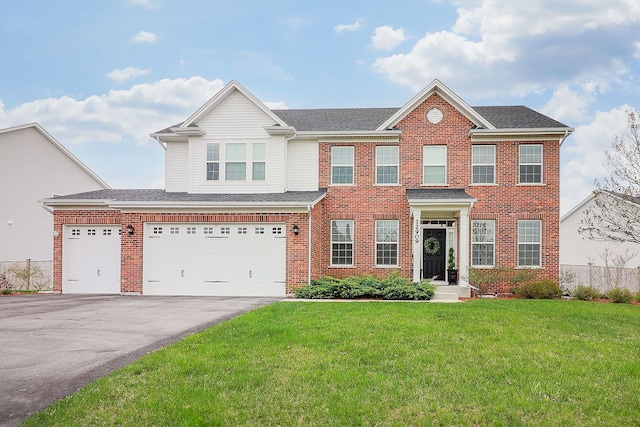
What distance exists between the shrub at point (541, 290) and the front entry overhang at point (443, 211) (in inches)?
80.5

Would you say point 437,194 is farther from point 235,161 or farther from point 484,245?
point 235,161

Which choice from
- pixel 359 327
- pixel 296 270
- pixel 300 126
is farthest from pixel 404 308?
pixel 300 126

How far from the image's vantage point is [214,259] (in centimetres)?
1917

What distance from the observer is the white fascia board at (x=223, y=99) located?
20.6 meters

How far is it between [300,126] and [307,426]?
17.2 m

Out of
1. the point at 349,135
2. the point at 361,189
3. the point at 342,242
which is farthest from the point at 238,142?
the point at 342,242

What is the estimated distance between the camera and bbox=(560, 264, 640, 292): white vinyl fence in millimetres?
20817

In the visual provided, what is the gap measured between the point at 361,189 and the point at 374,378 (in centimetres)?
1438

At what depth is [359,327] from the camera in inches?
420

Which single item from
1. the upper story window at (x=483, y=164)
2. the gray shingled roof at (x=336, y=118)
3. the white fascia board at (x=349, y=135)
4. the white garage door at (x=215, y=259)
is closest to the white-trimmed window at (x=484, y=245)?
Result: the upper story window at (x=483, y=164)

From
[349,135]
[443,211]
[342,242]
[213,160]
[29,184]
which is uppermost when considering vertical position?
[349,135]

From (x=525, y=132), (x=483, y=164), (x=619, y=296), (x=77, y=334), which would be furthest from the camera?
(x=483, y=164)

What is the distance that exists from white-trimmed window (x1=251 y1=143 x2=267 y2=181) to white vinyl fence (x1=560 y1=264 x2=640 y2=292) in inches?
496

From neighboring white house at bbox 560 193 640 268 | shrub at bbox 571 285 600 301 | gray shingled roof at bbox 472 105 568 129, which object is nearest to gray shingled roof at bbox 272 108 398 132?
gray shingled roof at bbox 472 105 568 129
